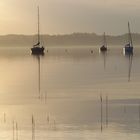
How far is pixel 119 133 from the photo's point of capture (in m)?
23.2

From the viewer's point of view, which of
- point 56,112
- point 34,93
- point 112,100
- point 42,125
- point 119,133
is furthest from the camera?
point 34,93

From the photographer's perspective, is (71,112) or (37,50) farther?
(37,50)

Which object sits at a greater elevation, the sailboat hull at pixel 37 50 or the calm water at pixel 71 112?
the sailboat hull at pixel 37 50

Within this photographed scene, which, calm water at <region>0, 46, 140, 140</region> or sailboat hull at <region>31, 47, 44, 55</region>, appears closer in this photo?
calm water at <region>0, 46, 140, 140</region>

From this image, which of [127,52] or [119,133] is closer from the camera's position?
[119,133]

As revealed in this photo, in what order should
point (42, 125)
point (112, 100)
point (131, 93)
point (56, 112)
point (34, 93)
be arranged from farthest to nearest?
point (34, 93), point (131, 93), point (112, 100), point (56, 112), point (42, 125)

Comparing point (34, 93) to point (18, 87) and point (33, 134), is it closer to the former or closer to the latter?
point (18, 87)

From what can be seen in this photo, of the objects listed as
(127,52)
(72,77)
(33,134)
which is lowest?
(33,134)

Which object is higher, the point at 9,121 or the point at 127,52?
the point at 127,52

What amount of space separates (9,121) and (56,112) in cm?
356

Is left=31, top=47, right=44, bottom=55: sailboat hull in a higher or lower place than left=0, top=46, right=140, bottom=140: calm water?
higher

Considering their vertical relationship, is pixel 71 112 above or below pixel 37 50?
below

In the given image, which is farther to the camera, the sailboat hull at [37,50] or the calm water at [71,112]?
the sailboat hull at [37,50]

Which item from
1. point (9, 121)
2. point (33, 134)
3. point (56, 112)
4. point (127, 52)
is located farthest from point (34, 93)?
point (127, 52)
